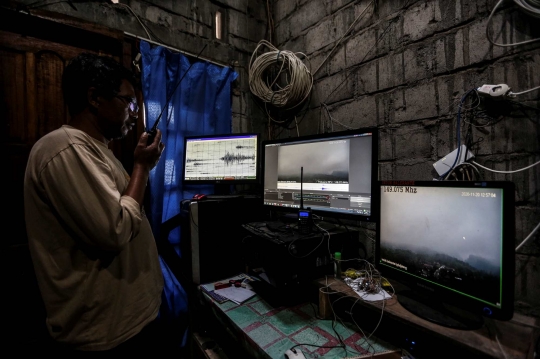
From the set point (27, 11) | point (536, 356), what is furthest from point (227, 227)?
point (27, 11)

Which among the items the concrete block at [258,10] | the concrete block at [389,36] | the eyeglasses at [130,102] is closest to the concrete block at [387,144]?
the concrete block at [389,36]

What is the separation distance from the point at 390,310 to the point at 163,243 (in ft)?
4.67

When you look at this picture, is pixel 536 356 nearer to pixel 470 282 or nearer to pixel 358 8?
pixel 470 282

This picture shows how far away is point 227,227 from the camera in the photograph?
5.19ft

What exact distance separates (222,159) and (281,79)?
0.97 metres

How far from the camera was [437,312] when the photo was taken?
90cm

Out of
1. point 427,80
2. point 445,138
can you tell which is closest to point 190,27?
point 427,80

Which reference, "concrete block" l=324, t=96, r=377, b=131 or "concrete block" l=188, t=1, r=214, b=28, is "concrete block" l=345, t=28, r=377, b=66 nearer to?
"concrete block" l=324, t=96, r=377, b=131

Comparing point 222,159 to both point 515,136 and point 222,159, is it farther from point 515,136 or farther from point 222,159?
point 515,136

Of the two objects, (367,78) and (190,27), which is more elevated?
(190,27)

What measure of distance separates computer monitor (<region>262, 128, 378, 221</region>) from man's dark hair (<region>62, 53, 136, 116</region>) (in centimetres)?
87

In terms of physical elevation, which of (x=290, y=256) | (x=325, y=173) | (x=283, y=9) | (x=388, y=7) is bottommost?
(x=290, y=256)

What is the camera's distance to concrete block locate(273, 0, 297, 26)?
2164mm

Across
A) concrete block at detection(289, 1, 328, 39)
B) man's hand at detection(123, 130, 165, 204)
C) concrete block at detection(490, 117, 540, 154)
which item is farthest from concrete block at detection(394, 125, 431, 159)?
man's hand at detection(123, 130, 165, 204)
